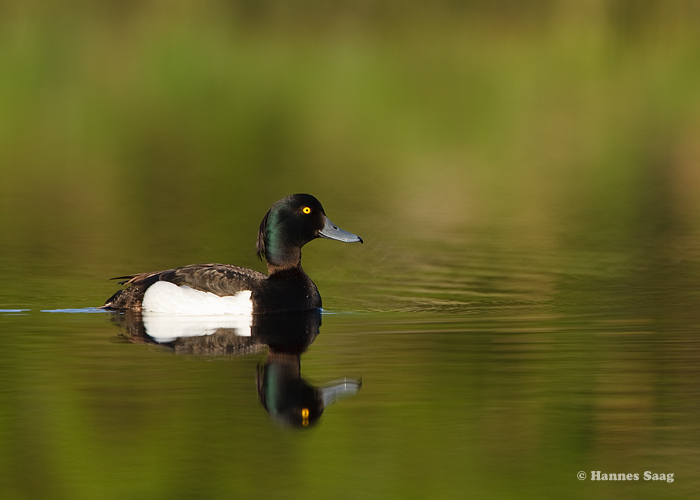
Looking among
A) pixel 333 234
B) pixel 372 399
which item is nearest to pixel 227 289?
pixel 333 234

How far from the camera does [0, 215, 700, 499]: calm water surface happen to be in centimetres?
732

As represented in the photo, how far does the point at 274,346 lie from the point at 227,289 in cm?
156

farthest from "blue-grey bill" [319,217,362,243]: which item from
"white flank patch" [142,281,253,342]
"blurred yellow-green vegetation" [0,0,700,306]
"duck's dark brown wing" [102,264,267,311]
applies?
"blurred yellow-green vegetation" [0,0,700,306]

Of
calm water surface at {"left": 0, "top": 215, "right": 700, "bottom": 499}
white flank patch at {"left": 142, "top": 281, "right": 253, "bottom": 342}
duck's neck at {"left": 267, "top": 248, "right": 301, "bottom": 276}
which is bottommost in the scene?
calm water surface at {"left": 0, "top": 215, "right": 700, "bottom": 499}

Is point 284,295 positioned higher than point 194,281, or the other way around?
point 194,281

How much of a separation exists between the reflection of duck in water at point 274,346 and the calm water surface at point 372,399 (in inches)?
1.0

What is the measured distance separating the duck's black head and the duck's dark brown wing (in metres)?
0.45

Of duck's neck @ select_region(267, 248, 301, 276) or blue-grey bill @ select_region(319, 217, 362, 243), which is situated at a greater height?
blue-grey bill @ select_region(319, 217, 362, 243)

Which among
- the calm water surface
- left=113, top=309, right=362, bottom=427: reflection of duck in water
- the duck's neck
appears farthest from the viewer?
the duck's neck

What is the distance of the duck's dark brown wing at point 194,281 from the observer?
1197cm

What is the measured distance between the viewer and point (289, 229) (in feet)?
42.0

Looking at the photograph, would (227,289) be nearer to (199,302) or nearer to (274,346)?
(199,302)

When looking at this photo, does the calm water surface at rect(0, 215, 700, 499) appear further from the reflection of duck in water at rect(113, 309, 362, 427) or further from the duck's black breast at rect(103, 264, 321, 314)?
the duck's black breast at rect(103, 264, 321, 314)

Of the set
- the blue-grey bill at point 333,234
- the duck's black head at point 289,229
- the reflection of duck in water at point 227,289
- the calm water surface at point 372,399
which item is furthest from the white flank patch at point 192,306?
the blue-grey bill at point 333,234
